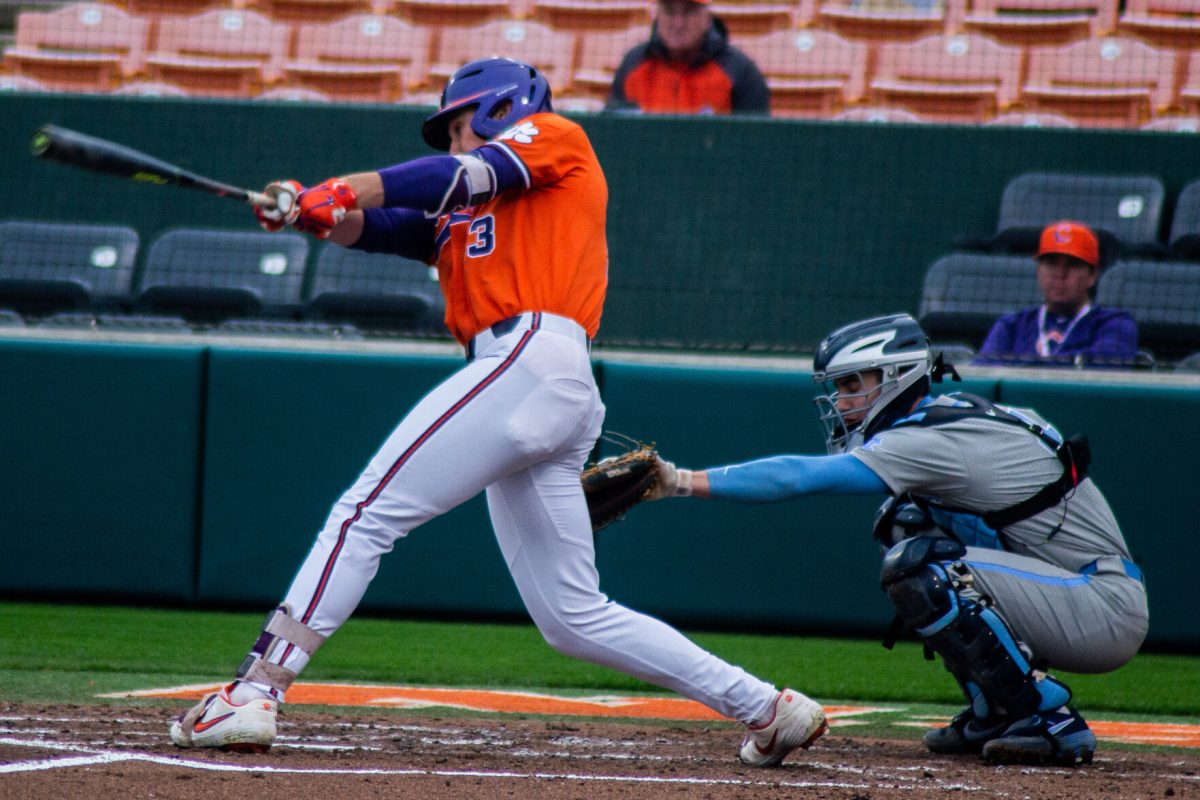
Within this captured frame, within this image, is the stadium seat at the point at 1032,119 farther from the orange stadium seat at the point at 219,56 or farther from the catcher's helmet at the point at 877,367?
the catcher's helmet at the point at 877,367

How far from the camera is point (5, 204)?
25.4ft

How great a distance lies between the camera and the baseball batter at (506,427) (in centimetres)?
327

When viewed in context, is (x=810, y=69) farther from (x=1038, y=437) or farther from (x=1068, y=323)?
(x=1038, y=437)

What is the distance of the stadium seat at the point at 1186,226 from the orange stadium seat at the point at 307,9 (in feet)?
19.2

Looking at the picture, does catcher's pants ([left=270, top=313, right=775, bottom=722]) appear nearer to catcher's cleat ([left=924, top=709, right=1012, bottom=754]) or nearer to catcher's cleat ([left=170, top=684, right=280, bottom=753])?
catcher's cleat ([left=170, top=684, right=280, bottom=753])

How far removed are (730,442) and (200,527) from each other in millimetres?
2259

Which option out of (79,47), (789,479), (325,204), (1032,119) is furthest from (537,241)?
(79,47)

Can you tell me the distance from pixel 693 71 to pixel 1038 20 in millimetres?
3019

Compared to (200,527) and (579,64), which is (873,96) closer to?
(579,64)

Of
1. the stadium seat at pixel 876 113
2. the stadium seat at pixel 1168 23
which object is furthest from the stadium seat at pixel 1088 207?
the stadium seat at pixel 1168 23

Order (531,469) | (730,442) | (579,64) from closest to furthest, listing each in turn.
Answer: (531,469) < (730,442) < (579,64)

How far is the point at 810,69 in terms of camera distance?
9469 millimetres

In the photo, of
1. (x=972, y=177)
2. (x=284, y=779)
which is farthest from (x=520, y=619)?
(x=284, y=779)

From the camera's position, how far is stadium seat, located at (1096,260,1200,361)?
6.51m
